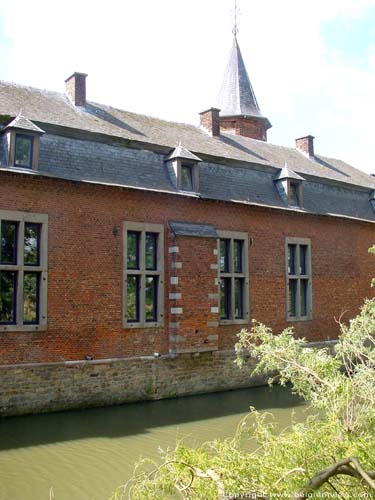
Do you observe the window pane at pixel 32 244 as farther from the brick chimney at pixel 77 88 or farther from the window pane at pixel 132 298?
the brick chimney at pixel 77 88

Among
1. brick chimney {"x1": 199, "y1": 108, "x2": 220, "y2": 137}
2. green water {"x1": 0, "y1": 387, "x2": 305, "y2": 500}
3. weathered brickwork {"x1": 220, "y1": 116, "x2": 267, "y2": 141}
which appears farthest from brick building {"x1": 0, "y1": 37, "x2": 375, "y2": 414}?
weathered brickwork {"x1": 220, "y1": 116, "x2": 267, "y2": 141}

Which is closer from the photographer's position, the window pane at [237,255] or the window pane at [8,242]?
the window pane at [8,242]

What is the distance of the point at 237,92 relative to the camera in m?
29.1

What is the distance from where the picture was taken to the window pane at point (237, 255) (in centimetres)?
1642

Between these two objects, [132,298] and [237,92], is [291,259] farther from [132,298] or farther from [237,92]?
[237,92]

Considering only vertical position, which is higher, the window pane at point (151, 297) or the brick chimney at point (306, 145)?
the brick chimney at point (306, 145)

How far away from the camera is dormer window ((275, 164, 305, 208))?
18266mm

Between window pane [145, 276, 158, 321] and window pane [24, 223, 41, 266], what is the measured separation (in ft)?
10.1

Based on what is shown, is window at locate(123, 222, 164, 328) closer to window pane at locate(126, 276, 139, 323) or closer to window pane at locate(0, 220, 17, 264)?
window pane at locate(126, 276, 139, 323)

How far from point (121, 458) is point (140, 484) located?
4.95 m

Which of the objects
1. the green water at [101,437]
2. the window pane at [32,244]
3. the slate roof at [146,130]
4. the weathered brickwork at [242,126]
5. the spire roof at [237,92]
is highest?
the spire roof at [237,92]

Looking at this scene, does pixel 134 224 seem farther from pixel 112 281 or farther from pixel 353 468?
pixel 353 468

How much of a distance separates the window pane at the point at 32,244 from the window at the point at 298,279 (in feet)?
27.1

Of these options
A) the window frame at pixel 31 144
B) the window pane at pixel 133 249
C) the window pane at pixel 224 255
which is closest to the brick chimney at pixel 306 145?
the window pane at pixel 224 255
